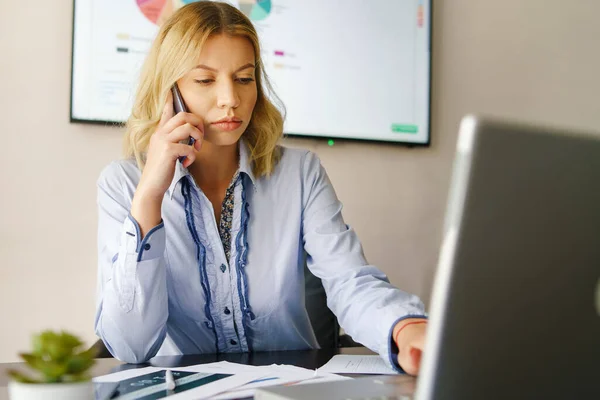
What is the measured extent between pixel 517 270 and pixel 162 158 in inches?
39.1

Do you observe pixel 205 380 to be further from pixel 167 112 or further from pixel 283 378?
pixel 167 112

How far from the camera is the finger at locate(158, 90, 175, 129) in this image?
5.13ft

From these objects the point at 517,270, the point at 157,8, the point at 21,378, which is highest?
the point at 157,8

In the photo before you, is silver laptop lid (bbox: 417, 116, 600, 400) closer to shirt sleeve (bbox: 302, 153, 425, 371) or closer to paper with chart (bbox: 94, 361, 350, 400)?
paper with chart (bbox: 94, 361, 350, 400)

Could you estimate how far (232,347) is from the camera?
1.57 m

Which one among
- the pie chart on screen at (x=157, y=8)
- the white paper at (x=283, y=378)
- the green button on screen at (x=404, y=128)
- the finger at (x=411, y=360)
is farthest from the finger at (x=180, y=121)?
the green button on screen at (x=404, y=128)

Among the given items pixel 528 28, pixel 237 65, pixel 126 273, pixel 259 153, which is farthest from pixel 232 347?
pixel 528 28

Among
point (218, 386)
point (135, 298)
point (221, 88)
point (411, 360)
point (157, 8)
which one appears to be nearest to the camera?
point (218, 386)

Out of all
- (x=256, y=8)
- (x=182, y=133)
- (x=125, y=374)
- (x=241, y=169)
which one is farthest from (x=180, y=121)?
(x=256, y=8)

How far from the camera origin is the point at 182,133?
1.48 meters

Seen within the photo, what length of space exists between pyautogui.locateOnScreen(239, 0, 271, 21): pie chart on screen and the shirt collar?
778mm

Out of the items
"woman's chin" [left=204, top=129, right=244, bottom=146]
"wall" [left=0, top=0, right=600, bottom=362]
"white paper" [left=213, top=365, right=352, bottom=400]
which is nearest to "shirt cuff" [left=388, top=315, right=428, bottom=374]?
"white paper" [left=213, top=365, right=352, bottom=400]

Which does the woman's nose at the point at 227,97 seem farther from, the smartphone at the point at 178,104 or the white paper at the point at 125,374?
the white paper at the point at 125,374

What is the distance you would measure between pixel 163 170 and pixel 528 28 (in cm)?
208
